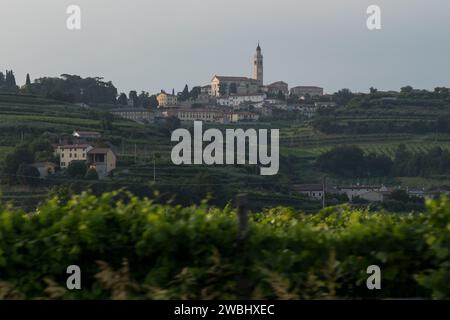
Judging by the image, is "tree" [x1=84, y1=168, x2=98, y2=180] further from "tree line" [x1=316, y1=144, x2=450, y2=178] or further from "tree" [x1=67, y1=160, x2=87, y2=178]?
"tree line" [x1=316, y1=144, x2=450, y2=178]

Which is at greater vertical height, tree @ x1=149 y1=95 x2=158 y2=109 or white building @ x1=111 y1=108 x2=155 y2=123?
tree @ x1=149 y1=95 x2=158 y2=109

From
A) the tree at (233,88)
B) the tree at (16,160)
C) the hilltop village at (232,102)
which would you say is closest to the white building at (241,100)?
the hilltop village at (232,102)

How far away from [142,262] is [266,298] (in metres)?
0.77

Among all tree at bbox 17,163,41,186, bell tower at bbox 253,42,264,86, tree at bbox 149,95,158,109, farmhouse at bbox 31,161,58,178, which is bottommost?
tree at bbox 17,163,41,186

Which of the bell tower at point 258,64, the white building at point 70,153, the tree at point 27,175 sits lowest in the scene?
the tree at point 27,175

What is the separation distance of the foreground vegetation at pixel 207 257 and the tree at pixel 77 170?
35.7 ft

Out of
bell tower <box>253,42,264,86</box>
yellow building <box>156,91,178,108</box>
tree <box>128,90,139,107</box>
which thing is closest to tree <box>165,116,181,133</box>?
bell tower <box>253,42,264,86</box>

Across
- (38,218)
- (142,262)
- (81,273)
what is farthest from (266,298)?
(38,218)

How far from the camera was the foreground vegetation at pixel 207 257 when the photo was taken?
420 centimetres

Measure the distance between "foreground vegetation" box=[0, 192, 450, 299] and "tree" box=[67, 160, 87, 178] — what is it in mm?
10866

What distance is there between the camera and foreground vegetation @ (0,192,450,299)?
4.20 meters

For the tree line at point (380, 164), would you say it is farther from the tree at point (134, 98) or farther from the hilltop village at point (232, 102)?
the tree at point (134, 98)

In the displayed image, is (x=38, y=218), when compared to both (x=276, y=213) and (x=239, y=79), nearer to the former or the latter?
(x=276, y=213)
